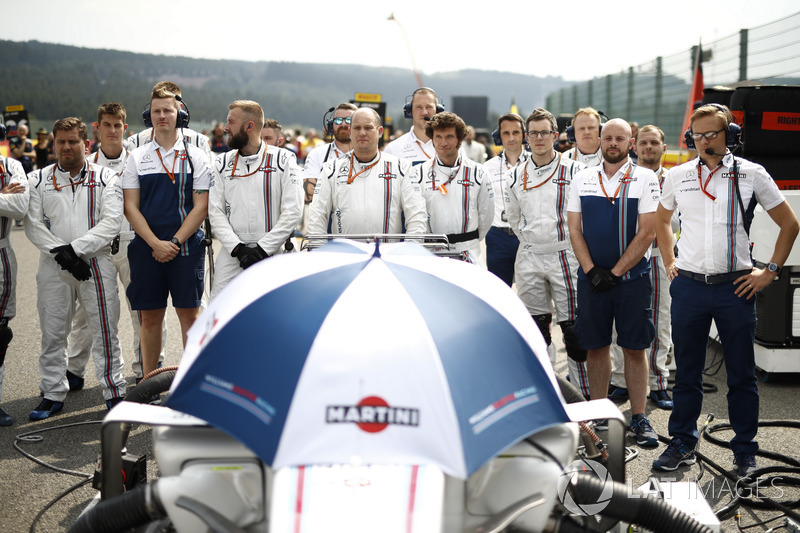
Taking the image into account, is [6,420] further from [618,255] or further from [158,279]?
[618,255]

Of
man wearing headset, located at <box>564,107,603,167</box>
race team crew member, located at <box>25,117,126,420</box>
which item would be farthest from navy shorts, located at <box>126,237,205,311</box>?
man wearing headset, located at <box>564,107,603,167</box>

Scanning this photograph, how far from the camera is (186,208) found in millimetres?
5875

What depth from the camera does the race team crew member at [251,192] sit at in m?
5.62

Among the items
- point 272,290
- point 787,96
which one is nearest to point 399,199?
point 272,290

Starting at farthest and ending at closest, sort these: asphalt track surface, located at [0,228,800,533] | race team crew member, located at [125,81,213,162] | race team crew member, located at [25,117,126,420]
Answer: race team crew member, located at [125,81,213,162] → race team crew member, located at [25,117,126,420] → asphalt track surface, located at [0,228,800,533]

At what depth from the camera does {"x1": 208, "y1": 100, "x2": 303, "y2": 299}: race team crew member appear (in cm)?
562

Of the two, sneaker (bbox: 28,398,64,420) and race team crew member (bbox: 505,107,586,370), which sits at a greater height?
race team crew member (bbox: 505,107,586,370)

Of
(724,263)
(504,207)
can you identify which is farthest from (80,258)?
(724,263)

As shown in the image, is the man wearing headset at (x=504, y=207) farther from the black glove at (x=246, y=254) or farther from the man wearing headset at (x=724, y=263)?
the black glove at (x=246, y=254)

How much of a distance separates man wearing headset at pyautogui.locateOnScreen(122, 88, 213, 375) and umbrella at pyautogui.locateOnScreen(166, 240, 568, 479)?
330cm

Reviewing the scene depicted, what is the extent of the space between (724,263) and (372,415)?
3000mm

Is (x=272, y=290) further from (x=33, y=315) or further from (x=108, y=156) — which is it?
(x=33, y=315)

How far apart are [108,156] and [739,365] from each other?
5863 mm

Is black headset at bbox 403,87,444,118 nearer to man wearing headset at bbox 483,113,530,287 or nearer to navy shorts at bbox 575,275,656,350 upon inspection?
man wearing headset at bbox 483,113,530,287
